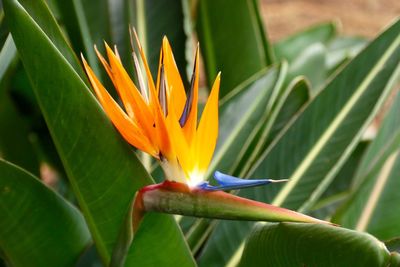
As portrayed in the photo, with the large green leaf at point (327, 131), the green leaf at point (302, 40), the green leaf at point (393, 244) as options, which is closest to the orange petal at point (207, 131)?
the green leaf at point (393, 244)

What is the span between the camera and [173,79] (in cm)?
70

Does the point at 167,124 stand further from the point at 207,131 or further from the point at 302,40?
the point at 302,40

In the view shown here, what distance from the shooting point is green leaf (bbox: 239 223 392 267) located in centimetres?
66

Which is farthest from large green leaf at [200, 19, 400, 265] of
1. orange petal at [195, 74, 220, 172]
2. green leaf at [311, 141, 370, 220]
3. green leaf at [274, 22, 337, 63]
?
green leaf at [274, 22, 337, 63]

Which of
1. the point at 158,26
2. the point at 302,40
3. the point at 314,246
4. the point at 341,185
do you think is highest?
the point at 158,26

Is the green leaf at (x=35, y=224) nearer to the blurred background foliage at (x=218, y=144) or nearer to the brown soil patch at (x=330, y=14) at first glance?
the blurred background foliage at (x=218, y=144)

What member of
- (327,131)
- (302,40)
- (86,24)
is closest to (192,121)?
(327,131)

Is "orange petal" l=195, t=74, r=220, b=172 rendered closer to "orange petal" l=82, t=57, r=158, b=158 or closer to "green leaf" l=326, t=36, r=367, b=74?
"orange petal" l=82, t=57, r=158, b=158

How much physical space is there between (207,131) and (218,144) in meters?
0.50

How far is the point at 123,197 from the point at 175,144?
0.18 metres

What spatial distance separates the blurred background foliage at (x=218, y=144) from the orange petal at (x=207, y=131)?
0.12 metres

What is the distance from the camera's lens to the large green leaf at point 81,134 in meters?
0.71

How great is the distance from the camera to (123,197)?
2.60 feet

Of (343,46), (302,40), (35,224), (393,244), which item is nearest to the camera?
(393,244)
